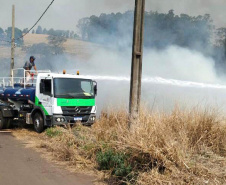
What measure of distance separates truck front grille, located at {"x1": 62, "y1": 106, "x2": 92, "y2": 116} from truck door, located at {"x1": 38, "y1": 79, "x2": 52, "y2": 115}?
589mm

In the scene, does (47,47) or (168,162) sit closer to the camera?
(168,162)

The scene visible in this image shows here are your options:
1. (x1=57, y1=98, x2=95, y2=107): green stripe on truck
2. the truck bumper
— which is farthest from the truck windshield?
the truck bumper

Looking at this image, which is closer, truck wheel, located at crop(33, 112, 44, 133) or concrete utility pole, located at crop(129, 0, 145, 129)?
concrete utility pole, located at crop(129, 0, 145, 129)

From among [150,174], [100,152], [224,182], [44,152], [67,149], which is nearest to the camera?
[224,182]

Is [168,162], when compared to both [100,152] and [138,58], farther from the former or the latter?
[138,58]

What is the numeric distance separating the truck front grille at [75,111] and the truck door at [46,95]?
1.93 feet

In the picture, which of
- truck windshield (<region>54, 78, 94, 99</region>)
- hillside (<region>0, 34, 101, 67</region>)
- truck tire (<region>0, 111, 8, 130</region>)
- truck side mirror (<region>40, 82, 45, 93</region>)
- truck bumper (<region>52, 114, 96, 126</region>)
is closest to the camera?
truck bumper (<region>52, 114, 96, 126</region>)

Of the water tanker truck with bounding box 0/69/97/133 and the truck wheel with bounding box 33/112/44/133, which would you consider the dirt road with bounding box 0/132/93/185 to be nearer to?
the water tanker truck with bounding box 0/69/97/133

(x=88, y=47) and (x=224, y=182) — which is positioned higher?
(x=88, y=47)

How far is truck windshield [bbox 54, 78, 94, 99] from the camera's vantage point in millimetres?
11211

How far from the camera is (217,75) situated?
25453 mm

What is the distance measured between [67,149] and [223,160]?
3658 mm

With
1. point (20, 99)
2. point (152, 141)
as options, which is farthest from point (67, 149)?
point (20, 99)

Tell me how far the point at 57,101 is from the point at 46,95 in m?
0.60
